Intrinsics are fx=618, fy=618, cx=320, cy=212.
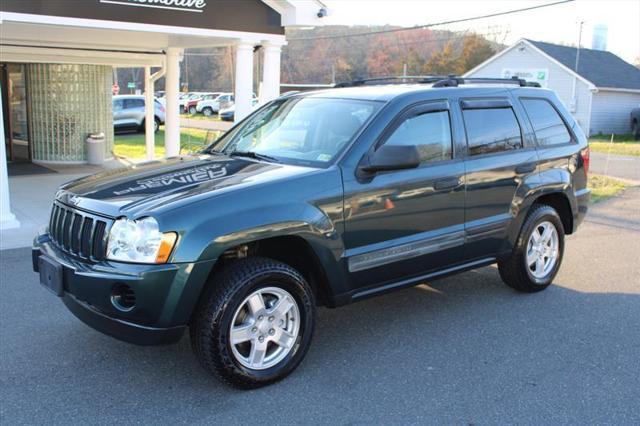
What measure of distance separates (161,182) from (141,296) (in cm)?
92

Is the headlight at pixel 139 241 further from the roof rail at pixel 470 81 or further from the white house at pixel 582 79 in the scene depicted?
the white house at pixel 582 79

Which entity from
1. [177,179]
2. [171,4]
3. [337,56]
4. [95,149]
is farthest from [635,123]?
[337,56]

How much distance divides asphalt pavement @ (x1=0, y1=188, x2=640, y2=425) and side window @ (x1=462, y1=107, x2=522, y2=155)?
55.1 inches

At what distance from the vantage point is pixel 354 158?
4.24 metres

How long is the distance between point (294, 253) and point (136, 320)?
1.14 meters

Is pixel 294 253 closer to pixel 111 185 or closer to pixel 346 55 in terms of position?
pixel 111 185

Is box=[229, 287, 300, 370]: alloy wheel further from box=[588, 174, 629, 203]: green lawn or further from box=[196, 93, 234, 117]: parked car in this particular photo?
box=[196, 93, 234, 117]: parked car

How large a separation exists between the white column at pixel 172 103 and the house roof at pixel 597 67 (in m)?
27.2

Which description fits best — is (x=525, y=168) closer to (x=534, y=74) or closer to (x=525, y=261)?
(x=525, y=261)

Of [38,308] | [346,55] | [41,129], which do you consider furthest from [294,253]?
[346,55]

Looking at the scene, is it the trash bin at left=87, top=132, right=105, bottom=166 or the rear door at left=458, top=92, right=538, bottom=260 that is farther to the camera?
the trash bin at left=87, top=132, right=105, bottom=166

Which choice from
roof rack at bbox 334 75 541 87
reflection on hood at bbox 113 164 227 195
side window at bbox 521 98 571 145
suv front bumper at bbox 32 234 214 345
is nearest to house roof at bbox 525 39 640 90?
side window at bbox 521 98 571 145

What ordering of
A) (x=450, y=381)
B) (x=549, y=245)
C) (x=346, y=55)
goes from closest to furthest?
1. (x=450, y=381)
2. (x=549, y=245)
3. (x=346, y=55)

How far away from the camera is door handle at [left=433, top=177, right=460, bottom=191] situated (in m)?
4.66
